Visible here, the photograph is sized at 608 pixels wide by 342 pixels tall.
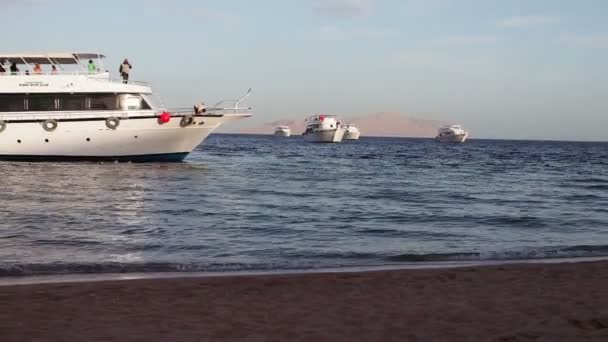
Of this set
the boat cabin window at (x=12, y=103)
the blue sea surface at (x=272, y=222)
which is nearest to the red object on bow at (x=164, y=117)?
the blue sea surface at (x=272, y=222)

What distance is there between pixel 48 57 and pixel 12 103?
2.74m

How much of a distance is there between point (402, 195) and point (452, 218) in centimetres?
588

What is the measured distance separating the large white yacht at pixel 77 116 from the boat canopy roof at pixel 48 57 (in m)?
0.05

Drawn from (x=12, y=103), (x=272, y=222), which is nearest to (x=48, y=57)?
(x=12, y=103)

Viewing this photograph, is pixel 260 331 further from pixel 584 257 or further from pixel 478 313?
pixel 584 257

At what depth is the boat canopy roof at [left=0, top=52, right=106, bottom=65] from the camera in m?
32.2

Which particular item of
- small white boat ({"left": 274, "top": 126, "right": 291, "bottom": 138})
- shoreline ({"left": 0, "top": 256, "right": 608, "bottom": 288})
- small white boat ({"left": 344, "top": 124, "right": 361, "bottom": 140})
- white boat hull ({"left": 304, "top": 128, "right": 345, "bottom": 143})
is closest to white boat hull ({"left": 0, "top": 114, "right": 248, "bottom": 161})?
shoreline ({"left": 0, "top": 256, "right": 608, "bottom": 288})

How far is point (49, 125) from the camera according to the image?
31.2 meters

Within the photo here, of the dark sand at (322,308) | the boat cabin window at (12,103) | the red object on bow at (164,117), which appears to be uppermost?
the boat cabin window at (12,103)

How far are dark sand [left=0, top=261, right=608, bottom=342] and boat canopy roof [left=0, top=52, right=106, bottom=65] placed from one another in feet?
87.5

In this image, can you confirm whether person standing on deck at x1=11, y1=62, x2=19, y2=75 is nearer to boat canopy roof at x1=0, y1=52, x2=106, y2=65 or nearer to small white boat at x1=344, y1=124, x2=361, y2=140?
boat canopy roof at x1=0, y1=52, x2=106, y2=65

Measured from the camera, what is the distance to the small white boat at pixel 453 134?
127812 millimetres

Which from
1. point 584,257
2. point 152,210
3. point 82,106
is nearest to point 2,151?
point 82,106

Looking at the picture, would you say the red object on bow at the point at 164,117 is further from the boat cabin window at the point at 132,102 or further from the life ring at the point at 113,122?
the life ring at the point at 113,122
